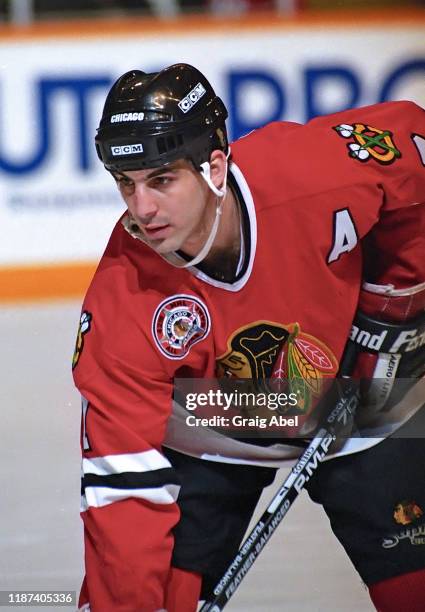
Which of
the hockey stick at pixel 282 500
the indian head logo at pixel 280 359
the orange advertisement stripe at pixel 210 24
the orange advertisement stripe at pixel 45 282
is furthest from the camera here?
the orange advertisement stripe at pixel 210 24

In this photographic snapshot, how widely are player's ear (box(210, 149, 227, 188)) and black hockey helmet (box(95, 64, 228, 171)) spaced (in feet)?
0.09

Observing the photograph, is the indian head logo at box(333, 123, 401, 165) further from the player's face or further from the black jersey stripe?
the black jersey stripe

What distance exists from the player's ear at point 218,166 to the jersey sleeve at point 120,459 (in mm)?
234

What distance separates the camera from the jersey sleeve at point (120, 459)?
2057 mm

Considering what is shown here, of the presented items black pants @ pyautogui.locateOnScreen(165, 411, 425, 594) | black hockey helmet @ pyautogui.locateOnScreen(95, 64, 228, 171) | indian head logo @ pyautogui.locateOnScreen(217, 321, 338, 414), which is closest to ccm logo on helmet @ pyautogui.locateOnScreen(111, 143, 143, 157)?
black hockey helmet @ pyautogui.locateOnScreen(95, 64, 228, 171)

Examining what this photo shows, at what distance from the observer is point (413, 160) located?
228 centimetres

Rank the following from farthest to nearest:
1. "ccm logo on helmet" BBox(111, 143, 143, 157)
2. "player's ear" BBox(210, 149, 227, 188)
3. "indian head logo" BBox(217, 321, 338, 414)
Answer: "indian head logo" BBox(217, 321, 338, 414) → "player's ear" BBox(210, 149, 227, 188) → "ccm logo on helmet" BBox(111, 143, 143, 157)

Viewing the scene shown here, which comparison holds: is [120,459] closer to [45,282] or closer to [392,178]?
[392,178]

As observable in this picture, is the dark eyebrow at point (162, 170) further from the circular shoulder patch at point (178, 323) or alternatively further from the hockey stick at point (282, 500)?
the hockey stick at point (282, 500)

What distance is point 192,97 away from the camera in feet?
6.59

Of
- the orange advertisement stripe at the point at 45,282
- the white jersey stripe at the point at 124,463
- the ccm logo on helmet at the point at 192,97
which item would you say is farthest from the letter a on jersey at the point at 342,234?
the orange advertisement stripe at the point at 45,282

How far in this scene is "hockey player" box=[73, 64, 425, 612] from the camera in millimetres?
2031

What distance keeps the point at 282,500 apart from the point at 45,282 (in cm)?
197

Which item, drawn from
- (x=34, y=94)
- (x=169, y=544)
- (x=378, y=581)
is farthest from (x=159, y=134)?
(x=34, y=94)
